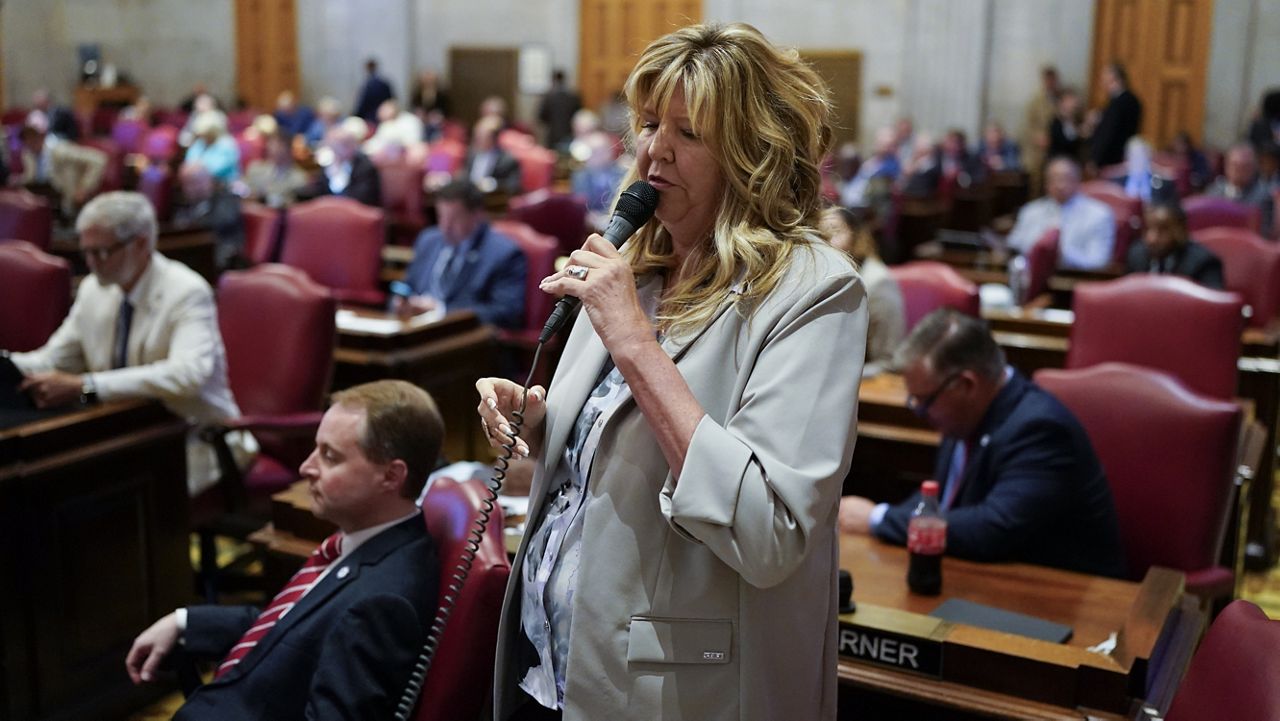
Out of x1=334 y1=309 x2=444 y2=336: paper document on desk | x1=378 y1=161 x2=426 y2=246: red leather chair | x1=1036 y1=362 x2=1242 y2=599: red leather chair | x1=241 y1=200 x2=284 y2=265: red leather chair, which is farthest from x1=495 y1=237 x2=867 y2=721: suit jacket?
x1=378 y1=161 x2=426 y2=246: red leather chair

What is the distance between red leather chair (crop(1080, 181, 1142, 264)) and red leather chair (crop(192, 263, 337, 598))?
5.48 meters

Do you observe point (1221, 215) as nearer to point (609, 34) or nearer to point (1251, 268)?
point (1251, 268)

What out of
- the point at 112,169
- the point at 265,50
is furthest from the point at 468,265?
the point at 265,50

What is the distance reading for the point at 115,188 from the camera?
10.3 meters

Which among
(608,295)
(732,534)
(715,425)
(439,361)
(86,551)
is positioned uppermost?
(608,295)

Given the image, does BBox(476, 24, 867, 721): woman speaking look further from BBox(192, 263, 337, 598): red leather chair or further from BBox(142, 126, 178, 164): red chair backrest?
BBox(142, 126, 178, 164): red chair backrest

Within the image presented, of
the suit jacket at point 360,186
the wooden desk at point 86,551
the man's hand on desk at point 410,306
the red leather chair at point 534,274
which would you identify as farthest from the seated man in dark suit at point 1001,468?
the suit jacket at point 360,186

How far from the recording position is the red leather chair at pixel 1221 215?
7.72 meters

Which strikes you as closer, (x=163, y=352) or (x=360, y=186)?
(x=163, y=352)

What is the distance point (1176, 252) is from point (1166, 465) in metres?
2.81

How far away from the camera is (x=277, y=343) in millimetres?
4129

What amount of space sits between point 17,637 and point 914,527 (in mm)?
2082

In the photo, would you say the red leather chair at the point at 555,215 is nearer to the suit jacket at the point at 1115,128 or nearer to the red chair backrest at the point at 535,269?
the red chair backrest at the point at 535,269

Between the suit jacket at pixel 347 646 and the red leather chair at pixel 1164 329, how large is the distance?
2.75 m
